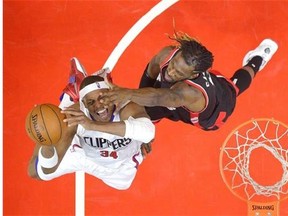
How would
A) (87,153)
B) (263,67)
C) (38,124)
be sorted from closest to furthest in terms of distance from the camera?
1. (38,124)
2. (87,153)
3. (263,67)

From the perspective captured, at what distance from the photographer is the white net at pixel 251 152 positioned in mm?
4105

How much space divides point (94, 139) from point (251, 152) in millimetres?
1527

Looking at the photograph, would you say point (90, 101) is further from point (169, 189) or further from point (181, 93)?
point (169, 189)

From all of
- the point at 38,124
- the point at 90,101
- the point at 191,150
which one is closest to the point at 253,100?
the point at 191,150

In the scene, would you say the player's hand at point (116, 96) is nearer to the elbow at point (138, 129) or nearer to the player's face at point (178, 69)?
the elbow at point (138, 129)

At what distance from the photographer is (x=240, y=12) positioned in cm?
433

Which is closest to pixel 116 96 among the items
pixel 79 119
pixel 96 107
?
pixel 79 119

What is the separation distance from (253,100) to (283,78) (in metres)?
0.32

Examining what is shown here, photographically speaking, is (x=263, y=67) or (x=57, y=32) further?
(x=57, y=32)

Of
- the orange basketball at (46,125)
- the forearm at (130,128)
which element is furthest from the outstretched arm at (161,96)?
the orange basketball at (46,125)

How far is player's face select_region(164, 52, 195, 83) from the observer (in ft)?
9.59

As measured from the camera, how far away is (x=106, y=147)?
3.32m

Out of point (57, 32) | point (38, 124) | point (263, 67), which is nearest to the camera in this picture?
point (38, 124)

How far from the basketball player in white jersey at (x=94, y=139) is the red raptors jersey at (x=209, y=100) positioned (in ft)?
1.12
